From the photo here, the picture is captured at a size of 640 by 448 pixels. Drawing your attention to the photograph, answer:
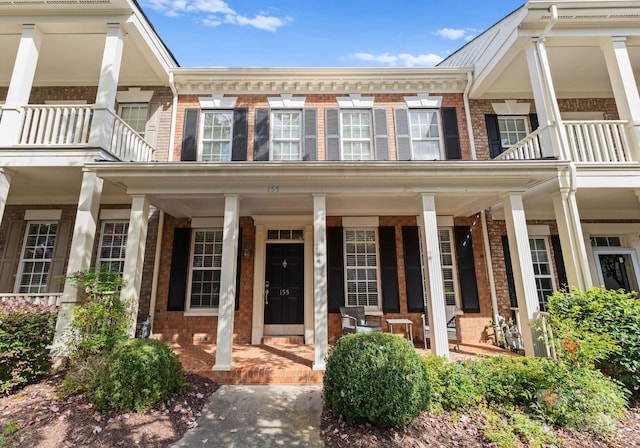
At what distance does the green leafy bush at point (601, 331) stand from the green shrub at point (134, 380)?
5259mm

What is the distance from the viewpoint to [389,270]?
7.35 meters

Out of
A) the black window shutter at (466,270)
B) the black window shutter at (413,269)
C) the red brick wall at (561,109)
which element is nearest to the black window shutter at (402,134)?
the red brick wall at (561,109)

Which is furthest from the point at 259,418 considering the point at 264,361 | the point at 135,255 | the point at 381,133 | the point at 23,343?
the point at 381,133

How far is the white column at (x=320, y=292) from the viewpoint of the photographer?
16.6 ft

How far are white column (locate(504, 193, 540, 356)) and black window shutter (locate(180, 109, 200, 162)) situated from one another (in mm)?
7280

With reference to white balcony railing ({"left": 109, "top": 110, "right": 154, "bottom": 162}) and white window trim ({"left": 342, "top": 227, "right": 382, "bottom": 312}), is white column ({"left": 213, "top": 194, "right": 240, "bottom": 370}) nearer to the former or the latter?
white balcony railing ({"left": 109, "top": 110, "right": 154, "bottom": 162})

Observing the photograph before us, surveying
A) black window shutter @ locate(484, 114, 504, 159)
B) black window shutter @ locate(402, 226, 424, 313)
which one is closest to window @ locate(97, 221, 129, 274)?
black window shutter @ locate(402, 226, 424, 313)

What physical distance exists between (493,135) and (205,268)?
27.0 ft

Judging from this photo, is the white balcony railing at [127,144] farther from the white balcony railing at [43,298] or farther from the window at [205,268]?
the white balcony railing at [43,298]

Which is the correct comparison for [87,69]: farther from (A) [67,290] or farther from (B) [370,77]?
(B) [370,77]

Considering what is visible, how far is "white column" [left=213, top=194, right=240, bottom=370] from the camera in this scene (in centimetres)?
501

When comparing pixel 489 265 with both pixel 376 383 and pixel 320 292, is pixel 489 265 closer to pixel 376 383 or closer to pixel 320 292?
pixel 320 292

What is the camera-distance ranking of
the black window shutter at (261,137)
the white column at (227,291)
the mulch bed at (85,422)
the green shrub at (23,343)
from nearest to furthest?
1. the mulch bed at (85,422)
2. the green shrub at (23,343)
3. the white column at (227,291)
4. the black window shutter at (261,137)

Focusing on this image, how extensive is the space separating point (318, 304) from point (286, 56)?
695cm
